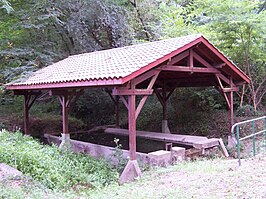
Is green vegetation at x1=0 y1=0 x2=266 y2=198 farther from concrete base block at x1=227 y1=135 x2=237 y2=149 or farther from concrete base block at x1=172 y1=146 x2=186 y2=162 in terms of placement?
concrete base block at x1=227 y1=135 x2=237 y2=149

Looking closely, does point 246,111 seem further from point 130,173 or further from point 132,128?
point 130,173

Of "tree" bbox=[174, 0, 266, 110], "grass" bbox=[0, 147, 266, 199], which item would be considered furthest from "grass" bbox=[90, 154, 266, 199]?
"tree" bbox=[174, 0, 266, 110]

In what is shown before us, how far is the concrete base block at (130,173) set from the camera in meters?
6.07

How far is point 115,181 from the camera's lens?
607cm

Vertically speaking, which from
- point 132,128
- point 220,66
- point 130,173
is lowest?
point 130,173

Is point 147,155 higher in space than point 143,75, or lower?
lower

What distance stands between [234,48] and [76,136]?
22.8ft

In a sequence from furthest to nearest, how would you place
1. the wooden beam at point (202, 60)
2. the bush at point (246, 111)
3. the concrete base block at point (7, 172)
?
the bush at point (246, 111) → the wooden beam at point (202, 60) → the concrete base block at point (7, 172)

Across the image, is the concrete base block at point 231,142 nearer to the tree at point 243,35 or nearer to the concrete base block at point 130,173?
the tree at point 243,35

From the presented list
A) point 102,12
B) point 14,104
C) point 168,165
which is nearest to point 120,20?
point 102,12

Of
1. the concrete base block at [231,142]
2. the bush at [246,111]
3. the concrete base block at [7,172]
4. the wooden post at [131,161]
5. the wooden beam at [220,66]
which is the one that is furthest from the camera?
the bush at [246,111]

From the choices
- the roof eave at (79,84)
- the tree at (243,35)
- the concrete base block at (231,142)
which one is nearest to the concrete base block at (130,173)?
the roof eave at (79,84)

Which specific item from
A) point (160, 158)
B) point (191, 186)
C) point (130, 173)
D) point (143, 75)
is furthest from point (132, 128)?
point (191, 186)

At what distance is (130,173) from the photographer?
611 centimetres
